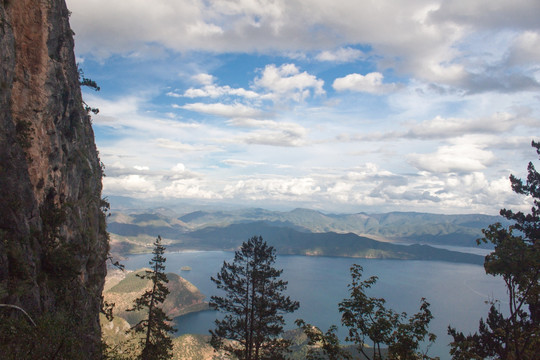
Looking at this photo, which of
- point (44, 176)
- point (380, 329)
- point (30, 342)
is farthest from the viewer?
point (44, 176)

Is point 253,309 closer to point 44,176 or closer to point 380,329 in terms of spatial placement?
point 380,329

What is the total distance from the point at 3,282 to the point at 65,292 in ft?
39.6

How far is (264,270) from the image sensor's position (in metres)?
38.2

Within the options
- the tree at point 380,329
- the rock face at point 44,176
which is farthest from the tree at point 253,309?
the tree at point 380,329

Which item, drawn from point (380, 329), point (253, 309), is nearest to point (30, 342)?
point (380, 329)

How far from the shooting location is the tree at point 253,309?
35531 mm

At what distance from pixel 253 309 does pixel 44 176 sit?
90.1 feet

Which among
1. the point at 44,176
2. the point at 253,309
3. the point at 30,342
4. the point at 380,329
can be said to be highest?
the point at 44,176

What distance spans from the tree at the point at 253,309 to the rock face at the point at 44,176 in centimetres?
1379

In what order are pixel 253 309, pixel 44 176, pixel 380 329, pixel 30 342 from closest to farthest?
pixel 380 329 < pixel 30 342 < pixel 44 176 < pixel 253 309

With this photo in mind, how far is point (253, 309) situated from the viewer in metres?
36.4

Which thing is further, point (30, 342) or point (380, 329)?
point (30, 342)

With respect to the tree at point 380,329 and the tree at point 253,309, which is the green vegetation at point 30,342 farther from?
the tree at point 253,309

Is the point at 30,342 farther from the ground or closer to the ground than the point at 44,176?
closer to the ground
